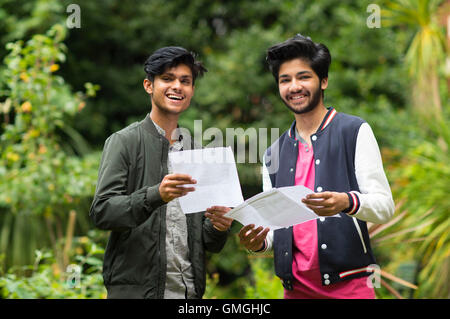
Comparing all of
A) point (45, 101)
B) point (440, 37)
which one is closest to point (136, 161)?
point (45, 101)

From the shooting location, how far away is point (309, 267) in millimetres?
2137

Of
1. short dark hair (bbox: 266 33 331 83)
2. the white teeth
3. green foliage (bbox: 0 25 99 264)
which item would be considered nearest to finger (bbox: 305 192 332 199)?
short dark hair (bbox: 266 33 331 83)

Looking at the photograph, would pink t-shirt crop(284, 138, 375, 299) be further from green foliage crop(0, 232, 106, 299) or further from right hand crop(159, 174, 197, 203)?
green foliage crop(0, 232, 106, 299)

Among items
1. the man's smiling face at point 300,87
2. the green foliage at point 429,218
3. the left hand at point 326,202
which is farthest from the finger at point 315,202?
the green foliage at point 429,218

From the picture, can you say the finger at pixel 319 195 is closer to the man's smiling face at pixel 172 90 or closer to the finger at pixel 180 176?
the finger at pixel 180 176

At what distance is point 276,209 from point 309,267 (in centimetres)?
35

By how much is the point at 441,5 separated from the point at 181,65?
798 centimetres

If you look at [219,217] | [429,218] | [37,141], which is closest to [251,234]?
[219,217]

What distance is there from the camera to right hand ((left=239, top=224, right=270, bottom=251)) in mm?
2145

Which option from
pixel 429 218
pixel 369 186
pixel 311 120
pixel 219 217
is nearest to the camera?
pixel 369 186

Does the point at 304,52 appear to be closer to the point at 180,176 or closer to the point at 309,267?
the point at 180,176

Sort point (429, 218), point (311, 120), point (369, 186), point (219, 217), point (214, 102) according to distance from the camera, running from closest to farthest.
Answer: point (369, 186)
point (219, 217)
point (311, 120)
point (429, 218)
point (214, 102)
